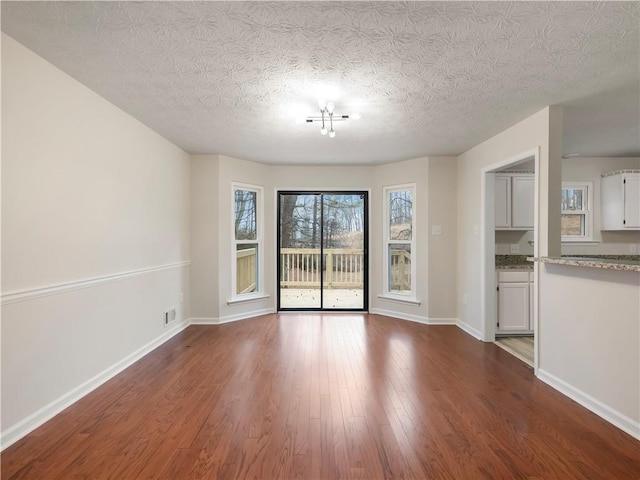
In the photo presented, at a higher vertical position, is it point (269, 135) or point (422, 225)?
point (269, 135)

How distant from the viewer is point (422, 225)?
4906 mm

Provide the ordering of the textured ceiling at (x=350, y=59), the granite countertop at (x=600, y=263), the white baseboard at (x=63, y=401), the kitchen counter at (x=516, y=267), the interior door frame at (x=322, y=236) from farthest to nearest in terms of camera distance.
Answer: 1. the interior door frame at (x=322, y=236)
2. the kitchen counter at (x=516, y=267)
3. the granite countertop at (x=600, y=263)
4. the white baseboard at (x=63, y=401)
5. the textured ceiling at (x=350, y=59)

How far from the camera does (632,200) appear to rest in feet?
14.8

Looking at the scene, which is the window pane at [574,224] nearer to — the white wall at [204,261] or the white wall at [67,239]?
the white wall at [204,261]

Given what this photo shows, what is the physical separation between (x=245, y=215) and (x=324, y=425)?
11.9ft

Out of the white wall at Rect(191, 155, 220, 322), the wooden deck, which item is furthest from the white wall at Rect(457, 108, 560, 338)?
the white wall at Rect(191, 155, 220, 322)

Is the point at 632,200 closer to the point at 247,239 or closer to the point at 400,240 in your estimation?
the point at 400,240

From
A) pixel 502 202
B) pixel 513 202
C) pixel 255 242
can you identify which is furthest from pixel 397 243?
pixel 255 242

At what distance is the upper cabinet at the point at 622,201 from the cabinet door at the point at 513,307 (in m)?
1.91

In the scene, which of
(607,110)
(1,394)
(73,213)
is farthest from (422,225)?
(1,394)

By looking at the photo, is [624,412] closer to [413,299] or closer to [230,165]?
[413,299]

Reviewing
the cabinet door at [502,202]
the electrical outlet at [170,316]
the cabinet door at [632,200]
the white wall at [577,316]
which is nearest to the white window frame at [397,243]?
the cabinet door at [502,202]

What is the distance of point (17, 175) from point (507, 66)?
3.25m

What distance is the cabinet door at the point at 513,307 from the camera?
4.03 metres
